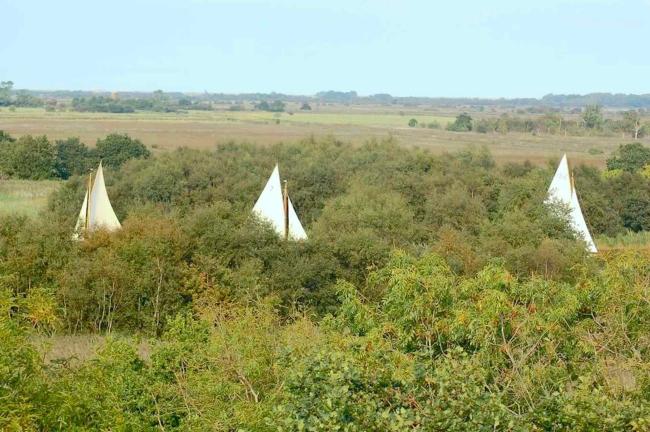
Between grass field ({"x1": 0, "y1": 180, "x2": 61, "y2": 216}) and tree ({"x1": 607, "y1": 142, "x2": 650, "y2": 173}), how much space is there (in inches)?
1368

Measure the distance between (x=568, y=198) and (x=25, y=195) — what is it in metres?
27.4

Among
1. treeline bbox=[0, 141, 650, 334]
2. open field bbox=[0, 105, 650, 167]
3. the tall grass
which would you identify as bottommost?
open field bbox=[0, 105, 650, 167]

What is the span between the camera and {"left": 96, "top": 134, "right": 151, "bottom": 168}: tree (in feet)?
210

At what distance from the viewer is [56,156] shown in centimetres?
6272

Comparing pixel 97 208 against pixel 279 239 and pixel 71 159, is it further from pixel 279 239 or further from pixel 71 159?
pixel 71 159

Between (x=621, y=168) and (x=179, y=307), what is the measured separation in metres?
46.7

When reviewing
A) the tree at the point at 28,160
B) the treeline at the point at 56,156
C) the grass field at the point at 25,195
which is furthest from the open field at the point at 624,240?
the tree at the point at 28,160

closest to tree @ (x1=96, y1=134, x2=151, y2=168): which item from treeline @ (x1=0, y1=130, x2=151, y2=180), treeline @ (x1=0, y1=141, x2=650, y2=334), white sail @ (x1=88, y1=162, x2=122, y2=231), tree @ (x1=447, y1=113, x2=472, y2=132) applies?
treeline @ (x1=0, y1=130, x2=151, y2=180)

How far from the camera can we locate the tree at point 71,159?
62.7m

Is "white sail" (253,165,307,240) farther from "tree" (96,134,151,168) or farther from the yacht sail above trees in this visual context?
"tree" (96,134,151,168)

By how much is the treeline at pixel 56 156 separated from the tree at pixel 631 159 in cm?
2992

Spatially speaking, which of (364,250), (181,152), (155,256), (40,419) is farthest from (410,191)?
(40,419)

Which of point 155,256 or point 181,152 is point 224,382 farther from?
point 181,152

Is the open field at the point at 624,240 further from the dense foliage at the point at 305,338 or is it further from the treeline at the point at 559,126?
the treeline at the point at 559,126
